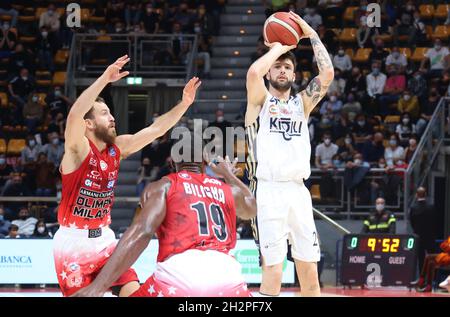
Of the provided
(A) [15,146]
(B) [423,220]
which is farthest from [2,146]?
(B) [423,220]

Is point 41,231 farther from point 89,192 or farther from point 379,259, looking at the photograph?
point 89,192

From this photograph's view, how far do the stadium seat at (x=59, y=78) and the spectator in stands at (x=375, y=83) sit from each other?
7.06 metres

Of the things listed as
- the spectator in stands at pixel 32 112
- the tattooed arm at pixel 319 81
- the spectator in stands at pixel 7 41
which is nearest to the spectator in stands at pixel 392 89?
the spectator in stands at pixel 32 112

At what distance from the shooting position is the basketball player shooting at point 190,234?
21.1 feet

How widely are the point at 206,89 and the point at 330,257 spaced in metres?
6.98

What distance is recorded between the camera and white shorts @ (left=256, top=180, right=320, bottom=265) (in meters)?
9.23

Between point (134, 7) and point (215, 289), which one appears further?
point (134, 7)

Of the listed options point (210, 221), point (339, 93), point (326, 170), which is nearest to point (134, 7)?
point (339, 93)

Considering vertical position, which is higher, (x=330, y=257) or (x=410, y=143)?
(x=410, y=143)

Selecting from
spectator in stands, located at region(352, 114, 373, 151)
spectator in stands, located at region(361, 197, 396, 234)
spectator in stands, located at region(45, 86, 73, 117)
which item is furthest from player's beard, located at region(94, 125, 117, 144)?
spectator in stands, located at region(45, 86, 73, 117)

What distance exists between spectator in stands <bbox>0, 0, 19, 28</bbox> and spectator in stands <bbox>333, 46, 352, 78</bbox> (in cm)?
802

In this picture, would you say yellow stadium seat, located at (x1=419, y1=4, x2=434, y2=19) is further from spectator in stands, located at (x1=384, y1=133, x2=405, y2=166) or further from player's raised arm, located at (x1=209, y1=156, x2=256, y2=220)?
player's raised arm, located at (x1=209, y1=156, x2=256, y2=220)

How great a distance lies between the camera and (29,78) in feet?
74.8
